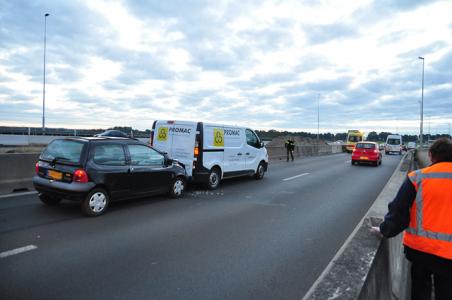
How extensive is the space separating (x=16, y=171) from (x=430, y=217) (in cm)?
1012

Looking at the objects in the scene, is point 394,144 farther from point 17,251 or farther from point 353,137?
point 17,251

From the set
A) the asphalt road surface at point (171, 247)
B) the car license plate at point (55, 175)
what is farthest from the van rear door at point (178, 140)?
the car license plate at point (55, 175)

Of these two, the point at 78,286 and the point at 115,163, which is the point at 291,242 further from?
the point at 115,163

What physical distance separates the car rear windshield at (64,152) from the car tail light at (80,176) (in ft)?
0.88

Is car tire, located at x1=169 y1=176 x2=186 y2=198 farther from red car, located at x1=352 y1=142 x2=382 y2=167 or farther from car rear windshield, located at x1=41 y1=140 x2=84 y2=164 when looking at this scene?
red car, located at x1=352 y1=142 x2=382 y2=167

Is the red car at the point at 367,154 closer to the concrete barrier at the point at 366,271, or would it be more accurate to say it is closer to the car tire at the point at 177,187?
the car tire at the point at 177,187

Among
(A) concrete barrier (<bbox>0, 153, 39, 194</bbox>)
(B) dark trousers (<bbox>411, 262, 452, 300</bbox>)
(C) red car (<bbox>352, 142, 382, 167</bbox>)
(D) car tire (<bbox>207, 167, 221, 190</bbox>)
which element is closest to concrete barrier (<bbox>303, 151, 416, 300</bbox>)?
(B) dark trousers (<bbox>411, 262, 452, 300</bbox>)

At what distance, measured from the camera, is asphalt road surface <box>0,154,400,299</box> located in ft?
12.6

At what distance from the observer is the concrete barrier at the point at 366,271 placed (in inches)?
92.6

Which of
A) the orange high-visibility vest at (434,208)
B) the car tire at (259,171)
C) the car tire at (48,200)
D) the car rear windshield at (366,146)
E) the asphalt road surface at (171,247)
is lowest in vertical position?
the asphalt road surface at (171,247)

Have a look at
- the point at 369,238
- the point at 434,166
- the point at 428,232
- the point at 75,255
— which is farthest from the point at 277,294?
the point at 75,255

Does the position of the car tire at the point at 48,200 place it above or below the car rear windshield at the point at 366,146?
below

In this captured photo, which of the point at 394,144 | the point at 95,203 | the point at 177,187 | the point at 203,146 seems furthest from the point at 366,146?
the point at 394,144

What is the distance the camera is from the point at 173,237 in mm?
5680
